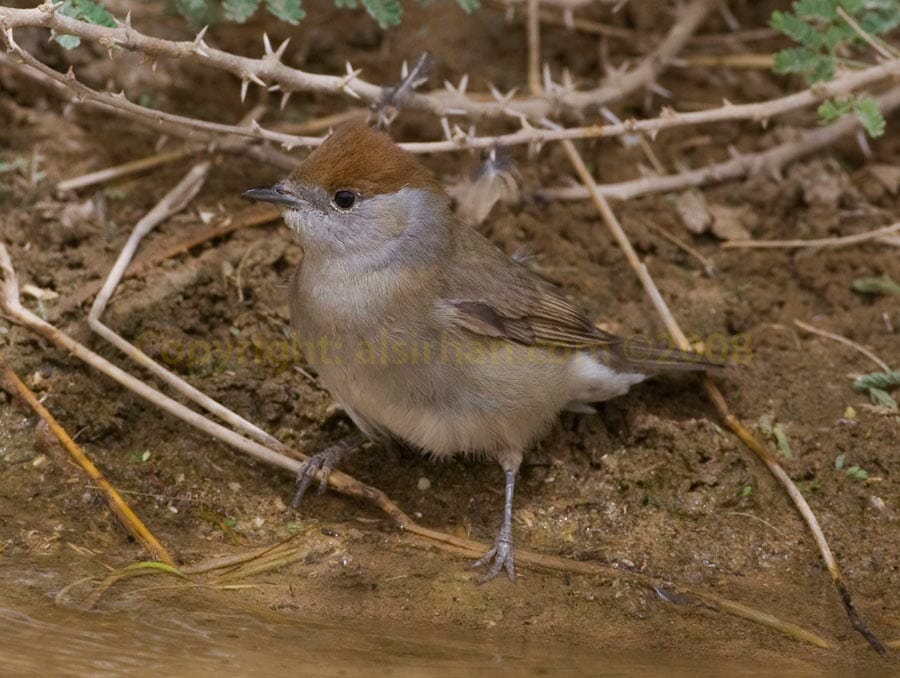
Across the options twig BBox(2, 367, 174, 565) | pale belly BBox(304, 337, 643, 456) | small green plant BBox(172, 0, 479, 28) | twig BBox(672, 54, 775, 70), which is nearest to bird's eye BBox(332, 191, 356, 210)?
pale belly BBox(304, 337, 643, 456)

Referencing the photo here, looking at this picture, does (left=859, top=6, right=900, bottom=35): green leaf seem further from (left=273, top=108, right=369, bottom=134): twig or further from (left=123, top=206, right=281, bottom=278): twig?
(left=123, top=206, right=281, bottom=278): twig

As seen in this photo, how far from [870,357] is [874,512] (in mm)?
1188

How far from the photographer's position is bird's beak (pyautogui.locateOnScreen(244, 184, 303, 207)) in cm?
520

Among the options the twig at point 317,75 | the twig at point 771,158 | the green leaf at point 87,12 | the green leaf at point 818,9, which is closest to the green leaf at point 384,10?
the twig at point 317,75

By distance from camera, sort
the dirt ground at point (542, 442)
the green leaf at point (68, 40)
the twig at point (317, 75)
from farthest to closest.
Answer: the green leaf at point (68, 40)
the twig at point (317, 75)
the dirt ground at point (542, 442)

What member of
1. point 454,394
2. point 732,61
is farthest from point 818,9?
point 454,394

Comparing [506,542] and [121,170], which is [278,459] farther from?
[121,170]

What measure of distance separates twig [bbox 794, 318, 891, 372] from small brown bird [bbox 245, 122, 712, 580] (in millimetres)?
1745

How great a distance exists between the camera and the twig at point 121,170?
664cm

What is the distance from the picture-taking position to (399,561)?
4988mm

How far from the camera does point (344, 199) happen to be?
5273 mm

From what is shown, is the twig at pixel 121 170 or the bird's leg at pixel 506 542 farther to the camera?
the twig at pixel 121 170

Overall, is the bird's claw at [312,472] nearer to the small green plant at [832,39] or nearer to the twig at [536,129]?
the twig at [536,129]

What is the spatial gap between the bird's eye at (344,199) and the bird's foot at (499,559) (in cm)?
168
